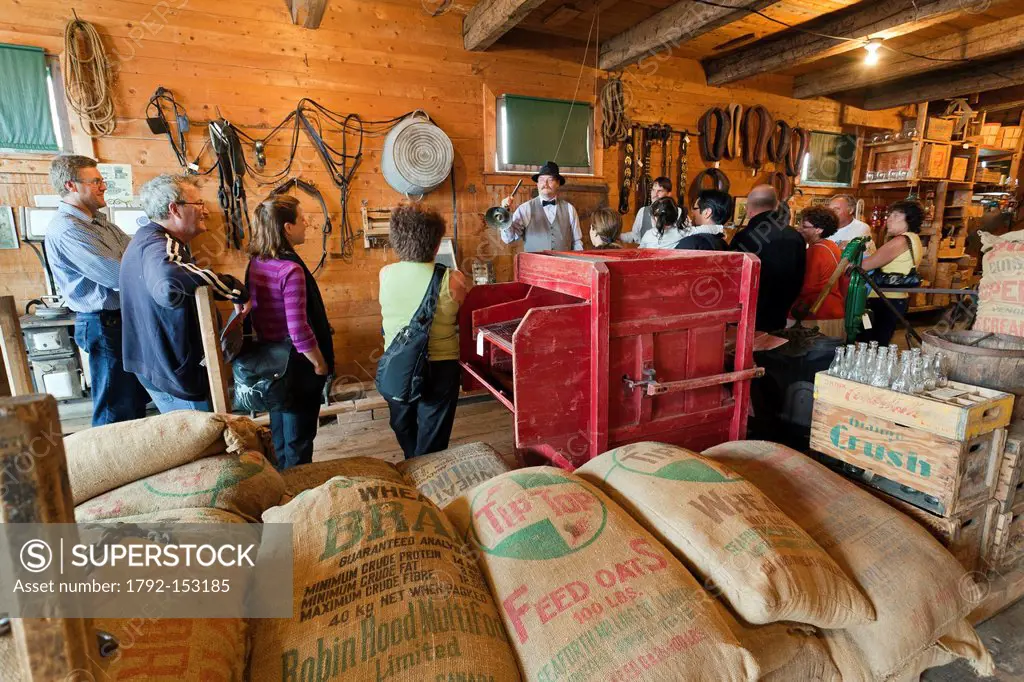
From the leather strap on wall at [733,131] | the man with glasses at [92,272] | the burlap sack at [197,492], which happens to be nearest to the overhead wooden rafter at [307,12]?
the man with glasses at [92,272]

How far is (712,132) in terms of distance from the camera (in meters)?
5.61

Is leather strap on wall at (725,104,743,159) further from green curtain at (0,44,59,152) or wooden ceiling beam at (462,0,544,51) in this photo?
green curtain at (0,44,59,152)

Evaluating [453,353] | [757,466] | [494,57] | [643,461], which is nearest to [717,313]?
[757,466]

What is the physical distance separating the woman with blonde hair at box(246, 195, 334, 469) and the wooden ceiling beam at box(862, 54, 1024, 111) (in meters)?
7.25

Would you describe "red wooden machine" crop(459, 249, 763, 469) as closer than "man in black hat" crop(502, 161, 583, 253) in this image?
Yes

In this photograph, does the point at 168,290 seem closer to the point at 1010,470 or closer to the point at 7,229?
the point at 7,229

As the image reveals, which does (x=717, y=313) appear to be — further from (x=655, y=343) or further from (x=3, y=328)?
(x=3, y=328)

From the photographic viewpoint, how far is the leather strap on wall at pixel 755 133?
581 cm

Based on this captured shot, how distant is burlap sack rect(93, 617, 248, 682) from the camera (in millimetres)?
851

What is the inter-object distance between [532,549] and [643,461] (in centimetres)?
54

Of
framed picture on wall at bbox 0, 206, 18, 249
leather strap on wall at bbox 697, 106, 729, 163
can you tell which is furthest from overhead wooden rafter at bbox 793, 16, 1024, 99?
framed picture on wall at bbox 0, 206, 18, 249

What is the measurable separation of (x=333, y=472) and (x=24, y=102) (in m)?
3.51

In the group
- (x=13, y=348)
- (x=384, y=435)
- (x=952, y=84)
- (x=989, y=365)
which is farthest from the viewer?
(x=952, y=84)

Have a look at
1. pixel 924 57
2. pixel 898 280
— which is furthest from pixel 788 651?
pixel 924 57
